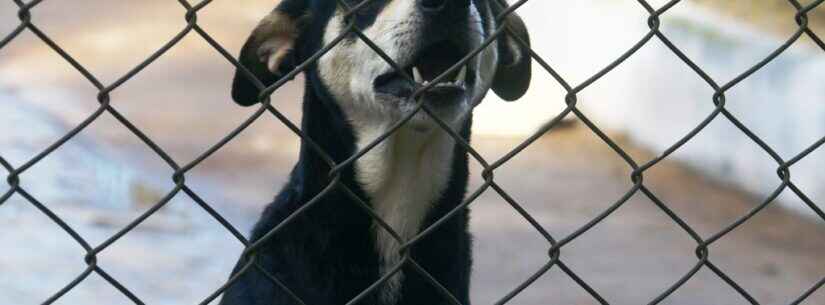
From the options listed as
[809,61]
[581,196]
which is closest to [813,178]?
[809,61]

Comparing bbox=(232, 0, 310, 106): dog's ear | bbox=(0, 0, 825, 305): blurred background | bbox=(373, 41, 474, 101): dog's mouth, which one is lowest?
bbox=(373, 41, 474, 101): dog's mouth

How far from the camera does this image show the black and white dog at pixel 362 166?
2963mm

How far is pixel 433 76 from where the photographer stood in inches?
112

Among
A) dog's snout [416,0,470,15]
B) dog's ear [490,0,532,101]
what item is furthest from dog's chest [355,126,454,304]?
dog's snout [416,0,470,15]

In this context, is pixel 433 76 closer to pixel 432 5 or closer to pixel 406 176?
pixel 432 5

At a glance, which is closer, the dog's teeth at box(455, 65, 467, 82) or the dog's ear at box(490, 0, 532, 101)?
the dog's teeth at box(455, 65, 467, 82)

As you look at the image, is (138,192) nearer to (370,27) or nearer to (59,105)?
(59,105)

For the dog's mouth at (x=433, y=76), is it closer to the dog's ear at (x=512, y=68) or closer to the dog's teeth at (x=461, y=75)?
the dog's teeth at (x=461, y=75)

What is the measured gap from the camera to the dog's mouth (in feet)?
8.82

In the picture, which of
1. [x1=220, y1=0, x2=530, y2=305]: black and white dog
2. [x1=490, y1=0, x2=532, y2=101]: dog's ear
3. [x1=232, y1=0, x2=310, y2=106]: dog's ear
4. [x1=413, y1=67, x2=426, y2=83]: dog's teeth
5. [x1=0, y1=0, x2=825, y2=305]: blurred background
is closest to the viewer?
[x1=413, y1=67, x2=426, y2=83]: dog's teeth

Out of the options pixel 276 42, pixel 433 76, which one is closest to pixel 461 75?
pixel 433 76

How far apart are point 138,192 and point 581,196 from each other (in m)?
2.54

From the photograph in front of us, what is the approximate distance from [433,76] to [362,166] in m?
0.42

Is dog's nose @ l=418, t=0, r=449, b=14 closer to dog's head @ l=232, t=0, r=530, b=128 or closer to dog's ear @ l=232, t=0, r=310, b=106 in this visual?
dog's head @ l=232, t=0, r=530, b=128
